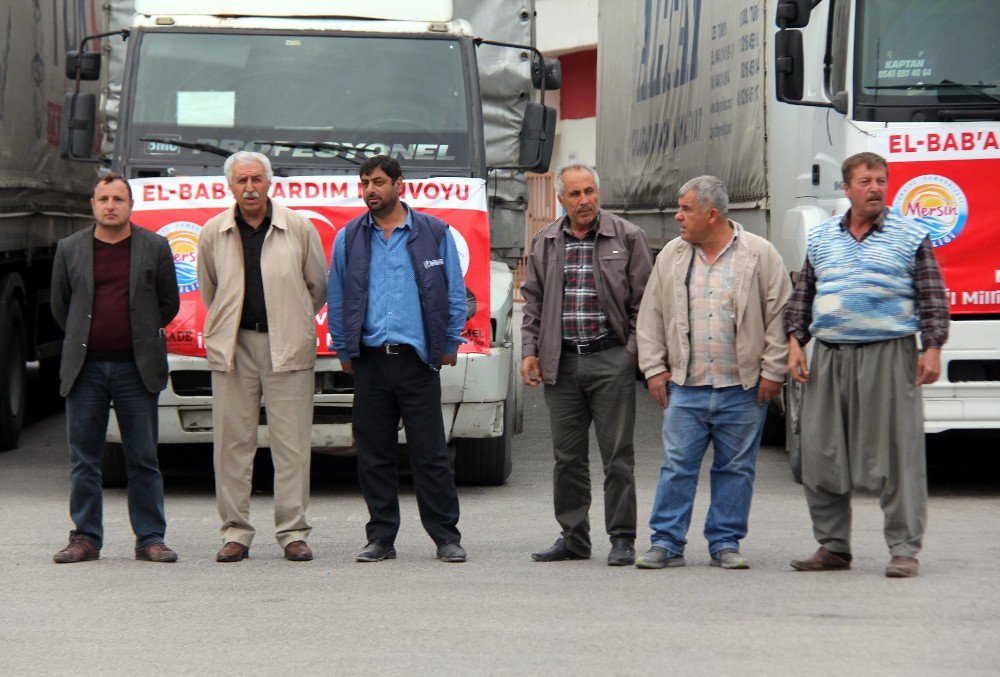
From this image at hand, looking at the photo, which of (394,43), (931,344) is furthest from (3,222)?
(931,344)

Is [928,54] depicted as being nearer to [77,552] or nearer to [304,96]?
[304,96]

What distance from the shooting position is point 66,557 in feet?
24.6

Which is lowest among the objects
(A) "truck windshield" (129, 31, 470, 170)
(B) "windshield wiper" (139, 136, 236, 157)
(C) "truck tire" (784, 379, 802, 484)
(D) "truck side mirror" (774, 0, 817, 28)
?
(C) "truck tire" (784, 379, 802, 484)

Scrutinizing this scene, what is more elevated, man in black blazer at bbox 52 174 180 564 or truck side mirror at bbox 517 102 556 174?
truck side mirror at bbox 517 102 556 174

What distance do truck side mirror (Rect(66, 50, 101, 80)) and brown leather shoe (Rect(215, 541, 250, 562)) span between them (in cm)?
370

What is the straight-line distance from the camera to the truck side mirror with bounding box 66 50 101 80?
9.90 m

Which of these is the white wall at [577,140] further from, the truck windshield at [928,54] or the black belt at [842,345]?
the black belt at [842,345]

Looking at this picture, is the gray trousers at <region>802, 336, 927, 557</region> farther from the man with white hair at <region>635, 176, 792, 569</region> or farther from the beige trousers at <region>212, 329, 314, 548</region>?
the beige trousers at <region>212, 329, 314, 548</region>

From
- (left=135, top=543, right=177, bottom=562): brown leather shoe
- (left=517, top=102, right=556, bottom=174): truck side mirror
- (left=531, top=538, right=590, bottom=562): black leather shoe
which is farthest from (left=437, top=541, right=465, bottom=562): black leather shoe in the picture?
(left=517, top=102, right=556, bottom=174): truck side mirror

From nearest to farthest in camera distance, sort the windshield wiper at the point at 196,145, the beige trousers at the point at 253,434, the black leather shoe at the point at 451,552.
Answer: the black leather shoe at the point at 451,552
the beige trousers at the point at 253,434
the windshield wiper at the point at 196,145

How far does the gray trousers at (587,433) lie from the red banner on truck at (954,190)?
2.35 meters

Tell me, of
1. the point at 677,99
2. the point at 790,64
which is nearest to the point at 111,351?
the point at 790,64

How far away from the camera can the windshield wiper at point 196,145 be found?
937 cm

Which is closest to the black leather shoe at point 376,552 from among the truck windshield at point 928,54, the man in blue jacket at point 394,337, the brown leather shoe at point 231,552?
the man in blue jacket at point 394,337
